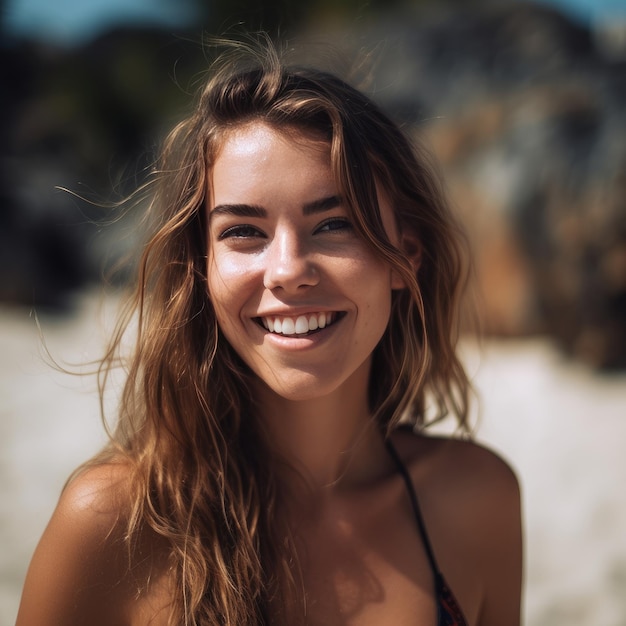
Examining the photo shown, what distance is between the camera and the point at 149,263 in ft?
5.77

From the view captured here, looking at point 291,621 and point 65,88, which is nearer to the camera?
point 291,621

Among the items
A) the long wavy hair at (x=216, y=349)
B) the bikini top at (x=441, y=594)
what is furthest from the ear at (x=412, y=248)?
the bikini top at (x=441, y=594)

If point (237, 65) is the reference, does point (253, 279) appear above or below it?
below

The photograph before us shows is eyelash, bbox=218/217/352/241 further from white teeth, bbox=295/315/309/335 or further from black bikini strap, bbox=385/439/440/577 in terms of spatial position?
black bikini strap, bbox=385/439/440/577

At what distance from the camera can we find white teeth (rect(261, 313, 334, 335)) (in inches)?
62.4

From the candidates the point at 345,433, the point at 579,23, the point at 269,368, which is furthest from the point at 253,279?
the point at 579,23

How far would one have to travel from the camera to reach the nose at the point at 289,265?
1.52 m

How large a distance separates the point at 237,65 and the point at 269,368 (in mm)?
767

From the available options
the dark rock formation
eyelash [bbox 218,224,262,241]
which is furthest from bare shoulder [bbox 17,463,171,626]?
the dark rock formation

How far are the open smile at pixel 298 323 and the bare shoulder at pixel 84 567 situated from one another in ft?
1.62

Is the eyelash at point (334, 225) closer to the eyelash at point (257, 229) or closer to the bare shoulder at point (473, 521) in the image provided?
the eyelash at point (257, 229)

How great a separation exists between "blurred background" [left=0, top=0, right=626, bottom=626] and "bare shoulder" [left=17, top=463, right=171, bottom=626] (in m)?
0.50

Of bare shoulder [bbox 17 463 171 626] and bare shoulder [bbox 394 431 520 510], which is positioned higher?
bare shoulder [bbox 394 431 520 510]

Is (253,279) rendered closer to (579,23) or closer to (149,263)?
(149,263)
